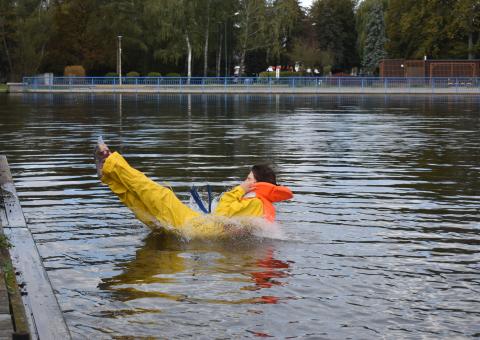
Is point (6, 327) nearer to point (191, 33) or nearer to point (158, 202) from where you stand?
point (158, 202)

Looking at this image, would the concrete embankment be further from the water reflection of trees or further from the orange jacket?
the water reflection of trees

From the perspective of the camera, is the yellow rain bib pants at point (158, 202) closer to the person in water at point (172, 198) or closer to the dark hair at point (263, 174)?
the person in water at point (172, 198)

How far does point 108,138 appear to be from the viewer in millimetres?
23625

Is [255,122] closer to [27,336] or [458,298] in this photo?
[458,298]

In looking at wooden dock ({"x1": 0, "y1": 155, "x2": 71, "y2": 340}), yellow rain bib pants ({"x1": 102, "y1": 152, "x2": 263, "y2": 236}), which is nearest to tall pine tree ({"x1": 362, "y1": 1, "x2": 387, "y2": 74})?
yellow rain bib pants ({"x1": 102, "y1": 152, "x2": 263, "y2": 236})

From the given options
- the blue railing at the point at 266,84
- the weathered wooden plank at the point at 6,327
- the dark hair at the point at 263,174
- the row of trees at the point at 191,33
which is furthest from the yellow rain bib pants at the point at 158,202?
the row of trees at the point at 191,33

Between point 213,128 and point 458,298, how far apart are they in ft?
68.6

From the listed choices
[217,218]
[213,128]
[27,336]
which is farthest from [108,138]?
[27,336]

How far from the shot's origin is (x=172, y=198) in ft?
30.6

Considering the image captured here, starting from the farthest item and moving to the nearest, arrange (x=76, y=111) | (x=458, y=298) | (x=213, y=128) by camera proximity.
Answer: (x=76, y=111)
(x=213, y=128)
(x=458, y=298)

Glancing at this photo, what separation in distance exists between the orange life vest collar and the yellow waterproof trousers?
0.80 m

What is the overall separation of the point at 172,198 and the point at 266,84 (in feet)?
200

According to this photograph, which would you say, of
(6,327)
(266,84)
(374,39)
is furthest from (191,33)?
(6,327)

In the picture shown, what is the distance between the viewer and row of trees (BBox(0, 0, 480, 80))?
84.0 m
